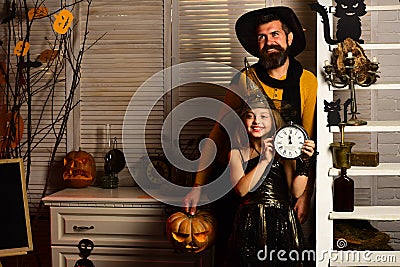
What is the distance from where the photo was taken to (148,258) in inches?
155

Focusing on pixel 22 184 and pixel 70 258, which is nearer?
pixel 22 184

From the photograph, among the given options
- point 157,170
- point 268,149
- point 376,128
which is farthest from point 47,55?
point 376,128

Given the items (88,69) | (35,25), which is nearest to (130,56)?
(88,69)

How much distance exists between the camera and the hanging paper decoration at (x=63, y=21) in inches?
162

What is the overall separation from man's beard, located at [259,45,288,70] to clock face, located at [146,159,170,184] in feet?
2.92

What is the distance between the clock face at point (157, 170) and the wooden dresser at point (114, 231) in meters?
0.20

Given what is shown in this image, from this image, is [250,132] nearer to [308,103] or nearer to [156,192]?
[308,103]

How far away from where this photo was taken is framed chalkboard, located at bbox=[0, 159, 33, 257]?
3.58m

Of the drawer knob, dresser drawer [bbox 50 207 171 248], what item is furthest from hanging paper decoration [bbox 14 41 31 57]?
the drawer knob

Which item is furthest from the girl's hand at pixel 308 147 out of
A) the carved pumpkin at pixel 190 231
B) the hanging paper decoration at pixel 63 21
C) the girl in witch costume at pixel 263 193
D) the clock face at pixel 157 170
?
the hanging paper decoration at pixel 63 21

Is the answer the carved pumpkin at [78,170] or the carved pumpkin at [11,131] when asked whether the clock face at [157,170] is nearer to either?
the carved pumpkin at [78,170]

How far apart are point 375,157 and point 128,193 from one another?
54.0 inches

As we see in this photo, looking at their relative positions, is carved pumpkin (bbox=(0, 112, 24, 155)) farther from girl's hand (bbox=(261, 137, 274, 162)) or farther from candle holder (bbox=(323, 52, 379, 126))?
candle holder (bbox=(323, 52, 379, 126))

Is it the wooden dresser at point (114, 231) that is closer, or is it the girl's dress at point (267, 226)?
the girl's dress at point (267, 226)
